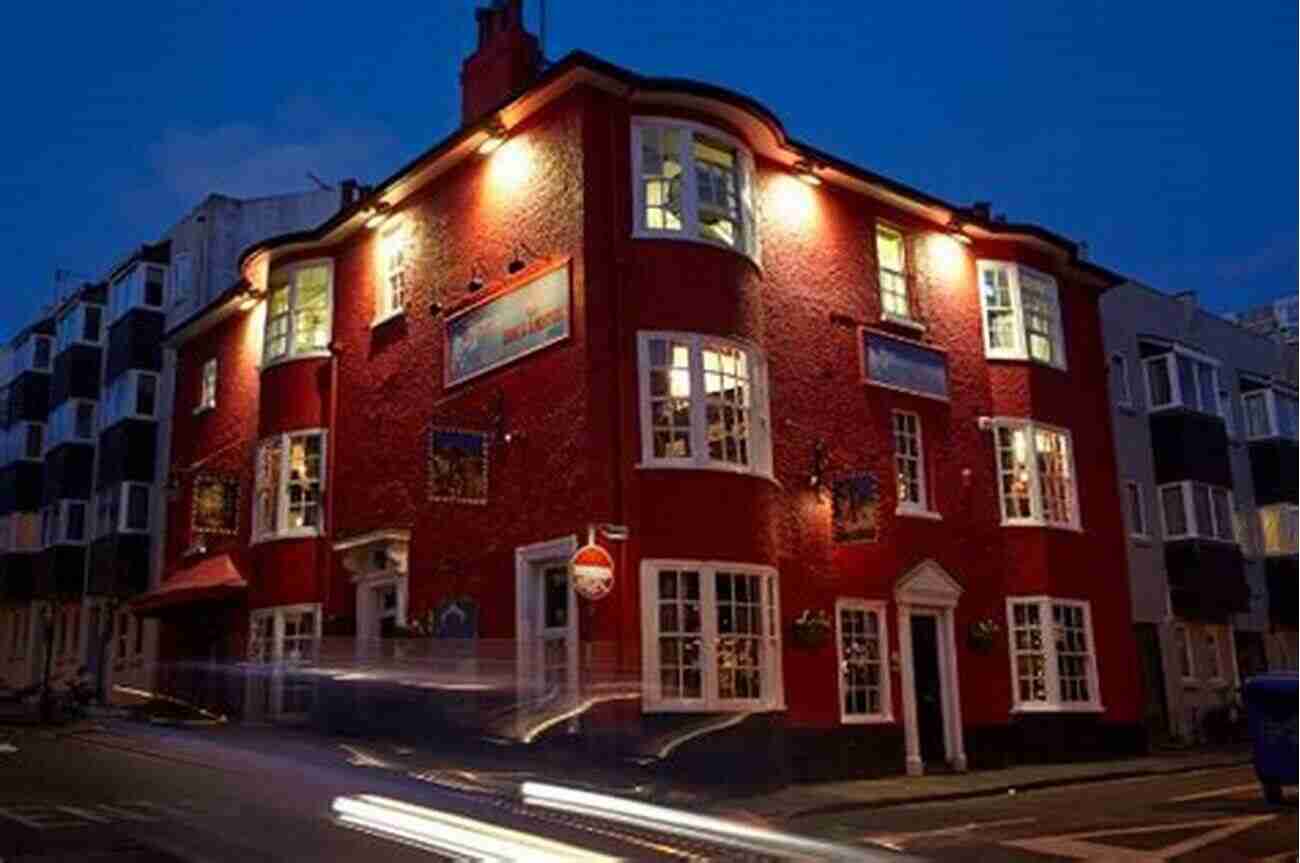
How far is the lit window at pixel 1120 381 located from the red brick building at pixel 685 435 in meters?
3.95

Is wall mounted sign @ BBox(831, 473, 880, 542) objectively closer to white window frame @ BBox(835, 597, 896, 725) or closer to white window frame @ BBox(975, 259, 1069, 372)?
white window frame @ BBox(835, 597, 896, 725)

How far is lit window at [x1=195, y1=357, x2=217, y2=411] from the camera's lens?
25250mm

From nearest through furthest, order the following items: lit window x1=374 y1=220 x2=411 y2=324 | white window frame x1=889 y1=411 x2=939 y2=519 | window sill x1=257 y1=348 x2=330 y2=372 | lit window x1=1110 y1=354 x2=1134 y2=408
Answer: white window frame x1=889 y1=411 x2=939 y2=519
lit window x1=374 y1=220 x2=411 y2=324
window sill x1=257 y1=348 x2=330 y2=372
lit window x1=1110 y1=354 x2=1134 y2=408

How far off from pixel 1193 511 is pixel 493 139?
18.2 m

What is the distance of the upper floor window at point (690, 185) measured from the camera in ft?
57.0

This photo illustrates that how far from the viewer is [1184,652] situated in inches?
1095

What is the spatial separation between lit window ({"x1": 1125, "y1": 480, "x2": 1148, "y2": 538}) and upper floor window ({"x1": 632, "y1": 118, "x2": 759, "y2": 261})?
1353 centimetres

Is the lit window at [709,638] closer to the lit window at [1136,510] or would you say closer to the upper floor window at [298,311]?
the upper floor window at [298,311]

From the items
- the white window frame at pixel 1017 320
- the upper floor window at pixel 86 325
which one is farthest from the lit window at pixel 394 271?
→ the upper floor window at pixel 86 325

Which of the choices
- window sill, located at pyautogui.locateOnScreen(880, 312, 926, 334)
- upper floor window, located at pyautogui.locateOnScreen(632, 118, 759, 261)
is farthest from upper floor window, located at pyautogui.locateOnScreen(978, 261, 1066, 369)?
upper floor window, located at pyautogui.locateOnScreen(632, 118, 759, 261)

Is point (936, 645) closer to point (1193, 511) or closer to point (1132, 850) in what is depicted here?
point (1132, 850)

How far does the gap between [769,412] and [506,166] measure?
5.31 meters

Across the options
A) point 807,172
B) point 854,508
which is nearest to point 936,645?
point 854,508

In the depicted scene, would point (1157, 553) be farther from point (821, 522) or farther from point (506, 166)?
point (506, 166)
